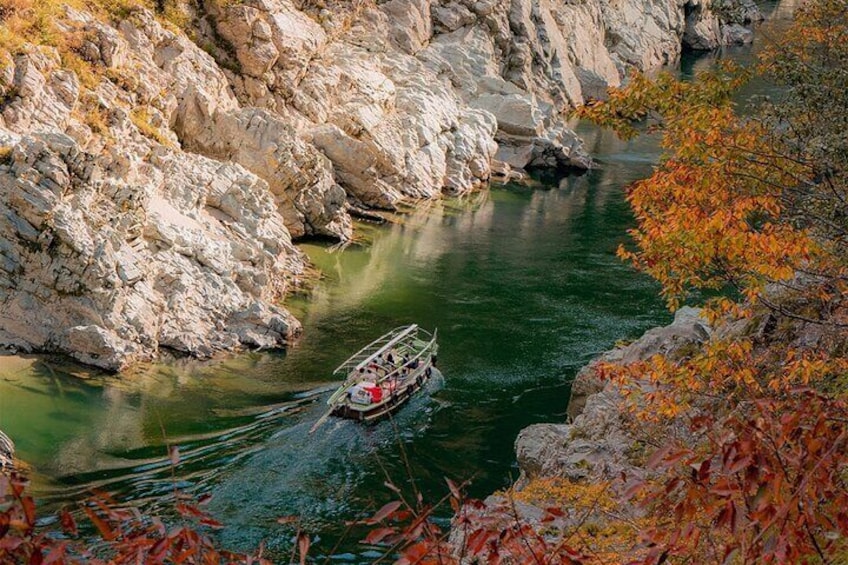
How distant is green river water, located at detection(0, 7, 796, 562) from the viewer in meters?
24.3

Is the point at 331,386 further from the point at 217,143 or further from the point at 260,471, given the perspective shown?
the point at 217,143

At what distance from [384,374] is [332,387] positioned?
1.89 metres

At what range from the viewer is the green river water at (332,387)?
2427 centimetres

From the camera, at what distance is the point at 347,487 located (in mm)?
25109

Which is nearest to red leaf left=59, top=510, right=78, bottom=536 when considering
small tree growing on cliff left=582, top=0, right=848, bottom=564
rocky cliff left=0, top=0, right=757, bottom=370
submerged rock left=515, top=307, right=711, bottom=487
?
small tree growing on cliff left=582, top=0, right=848, bottom=564

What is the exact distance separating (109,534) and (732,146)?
11.9 meters

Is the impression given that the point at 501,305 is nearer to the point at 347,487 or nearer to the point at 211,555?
the point at 347,487

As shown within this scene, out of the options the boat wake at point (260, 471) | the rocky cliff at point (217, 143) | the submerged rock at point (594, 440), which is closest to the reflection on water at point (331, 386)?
the boat wake at point (260, 471)

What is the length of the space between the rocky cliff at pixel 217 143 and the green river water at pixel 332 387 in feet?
6.60

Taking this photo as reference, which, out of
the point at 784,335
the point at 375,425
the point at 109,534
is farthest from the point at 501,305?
the point at 109,534

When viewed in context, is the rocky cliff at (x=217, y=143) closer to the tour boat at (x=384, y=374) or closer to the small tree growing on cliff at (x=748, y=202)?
the small tree growing on cliff at (x=748, y=202)

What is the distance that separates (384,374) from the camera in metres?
31.0

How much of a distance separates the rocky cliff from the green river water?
2.01 m

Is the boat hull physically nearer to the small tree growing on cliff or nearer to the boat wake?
the boat wake
